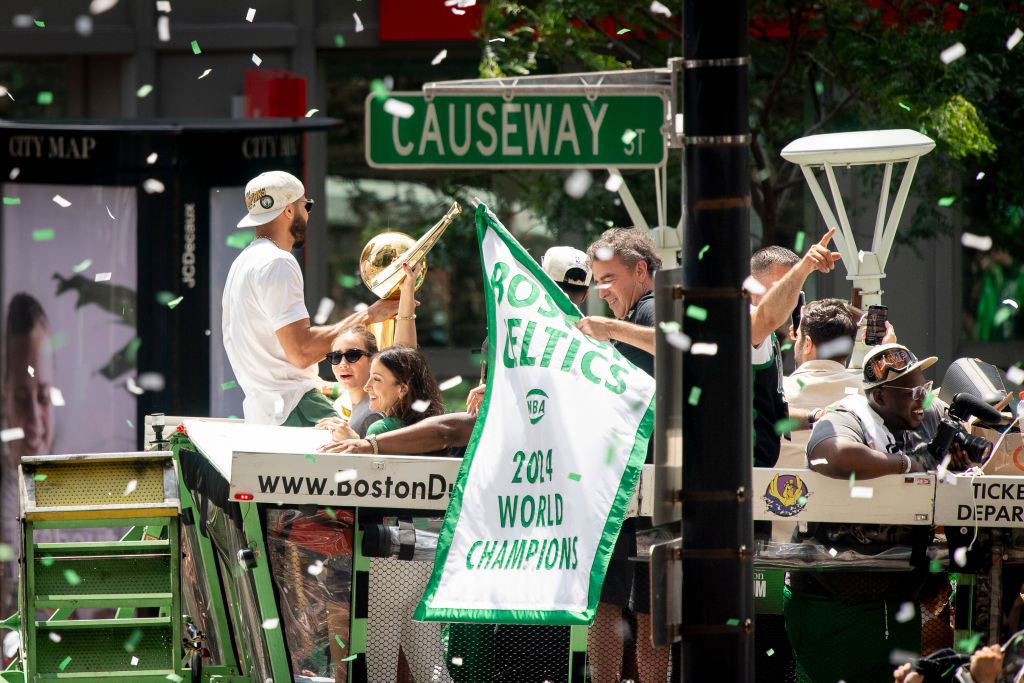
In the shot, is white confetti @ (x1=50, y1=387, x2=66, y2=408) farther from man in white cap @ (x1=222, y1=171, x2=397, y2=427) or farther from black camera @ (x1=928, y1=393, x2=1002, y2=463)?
black camera @ (x1=928, y1=393, x2=1002, y2=463)

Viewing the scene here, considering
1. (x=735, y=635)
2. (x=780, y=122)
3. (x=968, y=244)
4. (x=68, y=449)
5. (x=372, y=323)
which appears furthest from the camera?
(x=968, y=244)

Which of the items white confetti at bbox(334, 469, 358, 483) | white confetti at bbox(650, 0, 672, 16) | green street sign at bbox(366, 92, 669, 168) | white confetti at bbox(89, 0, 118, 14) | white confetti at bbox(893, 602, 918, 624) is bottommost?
white confetti at bbox(893, 602, 918, 624)

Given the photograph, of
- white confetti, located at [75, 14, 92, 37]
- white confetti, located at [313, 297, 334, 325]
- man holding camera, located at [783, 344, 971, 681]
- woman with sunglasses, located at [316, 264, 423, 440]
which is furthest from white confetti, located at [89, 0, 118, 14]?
man holding camera, located at [783, 344, 971, 681]

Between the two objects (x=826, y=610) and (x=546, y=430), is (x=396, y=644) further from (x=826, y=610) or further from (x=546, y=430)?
(x=826, y=610)

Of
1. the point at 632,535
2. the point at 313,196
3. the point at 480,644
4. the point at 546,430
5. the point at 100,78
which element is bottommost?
the point at 480,644

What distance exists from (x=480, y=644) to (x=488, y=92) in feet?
5.75

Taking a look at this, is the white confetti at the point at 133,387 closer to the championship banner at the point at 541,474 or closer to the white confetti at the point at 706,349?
the championship banner at the point at 541,474

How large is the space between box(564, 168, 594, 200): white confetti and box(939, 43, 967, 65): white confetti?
3253mm

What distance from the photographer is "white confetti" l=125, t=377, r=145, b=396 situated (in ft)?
30.9

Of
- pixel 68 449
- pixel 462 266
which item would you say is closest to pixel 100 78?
pixel 462 266

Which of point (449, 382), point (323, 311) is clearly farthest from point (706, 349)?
point (323, 311)

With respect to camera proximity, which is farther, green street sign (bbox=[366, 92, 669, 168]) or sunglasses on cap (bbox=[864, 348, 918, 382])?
sunglasses on cap (bbox=[864, 348, 918, 382])

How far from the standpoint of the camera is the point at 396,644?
4.51m

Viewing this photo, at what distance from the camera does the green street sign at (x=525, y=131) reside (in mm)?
3879
